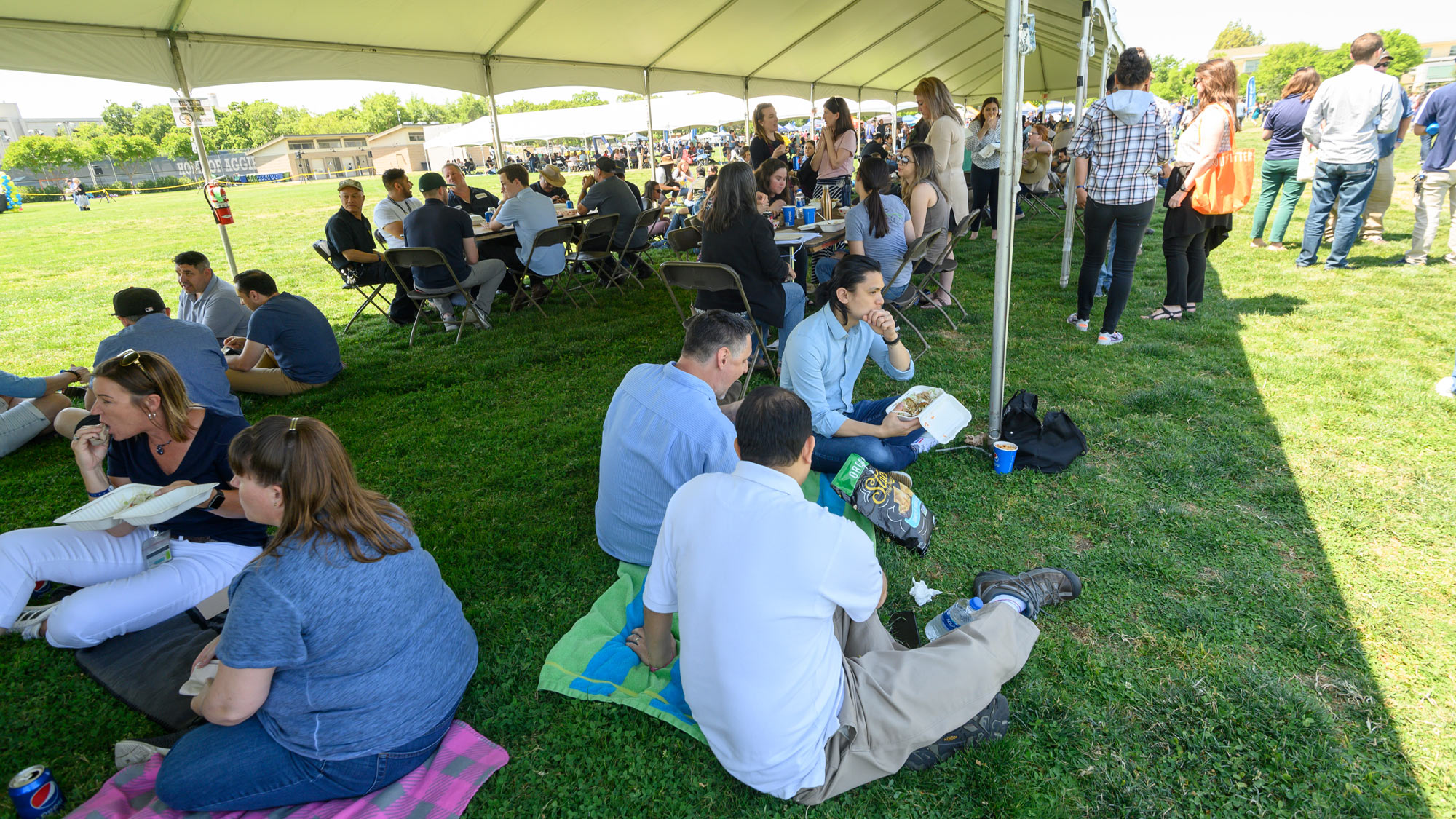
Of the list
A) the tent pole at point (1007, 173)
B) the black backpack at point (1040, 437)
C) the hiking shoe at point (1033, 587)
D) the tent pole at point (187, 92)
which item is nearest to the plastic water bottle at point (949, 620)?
the hiking shoe at point (1033, 587)

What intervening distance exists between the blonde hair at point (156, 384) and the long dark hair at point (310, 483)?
102cm

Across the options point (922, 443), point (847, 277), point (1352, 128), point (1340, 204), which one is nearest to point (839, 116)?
point (1352, 128)

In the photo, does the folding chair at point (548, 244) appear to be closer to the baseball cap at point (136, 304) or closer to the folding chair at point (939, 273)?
the baseball cap at point (136, 304)

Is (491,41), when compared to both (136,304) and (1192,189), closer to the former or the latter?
(136,304)

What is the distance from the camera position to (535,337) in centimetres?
614

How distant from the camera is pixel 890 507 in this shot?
2.79m

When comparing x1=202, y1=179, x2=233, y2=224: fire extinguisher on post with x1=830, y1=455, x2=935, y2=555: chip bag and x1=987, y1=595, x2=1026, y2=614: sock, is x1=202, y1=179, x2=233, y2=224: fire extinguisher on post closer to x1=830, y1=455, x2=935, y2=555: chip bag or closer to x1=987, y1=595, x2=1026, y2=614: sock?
x1=830, y1=455, x2=935, y2=555: chip bag

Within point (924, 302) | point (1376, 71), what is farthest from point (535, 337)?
point (1376, 71)

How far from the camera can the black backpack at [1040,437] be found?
3346mm

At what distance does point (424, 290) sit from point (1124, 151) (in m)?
5.55

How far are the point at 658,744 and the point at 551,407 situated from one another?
9.60ft

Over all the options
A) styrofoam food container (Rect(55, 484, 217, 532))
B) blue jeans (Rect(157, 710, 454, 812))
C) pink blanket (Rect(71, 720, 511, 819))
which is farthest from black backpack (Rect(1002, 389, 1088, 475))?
styrofoam food container (Rect(55, 484, 217, 532))

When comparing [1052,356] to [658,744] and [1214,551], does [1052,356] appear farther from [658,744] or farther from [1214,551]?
[658,744]

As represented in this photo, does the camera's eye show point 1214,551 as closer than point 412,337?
Yes
